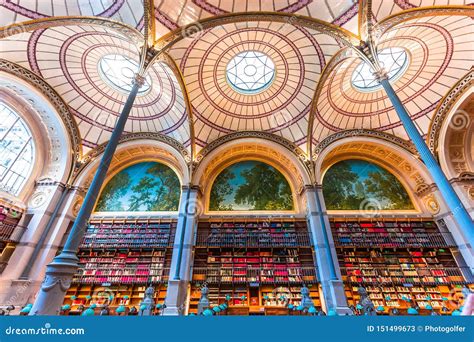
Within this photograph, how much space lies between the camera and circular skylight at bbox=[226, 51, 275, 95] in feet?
33.0

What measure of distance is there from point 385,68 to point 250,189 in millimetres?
8907

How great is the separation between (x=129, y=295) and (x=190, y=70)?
10.1 meters

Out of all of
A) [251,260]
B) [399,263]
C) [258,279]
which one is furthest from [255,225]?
[399,263]

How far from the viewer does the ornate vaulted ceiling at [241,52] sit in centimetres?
705

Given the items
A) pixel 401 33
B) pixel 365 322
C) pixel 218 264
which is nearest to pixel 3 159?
pixel 218 264

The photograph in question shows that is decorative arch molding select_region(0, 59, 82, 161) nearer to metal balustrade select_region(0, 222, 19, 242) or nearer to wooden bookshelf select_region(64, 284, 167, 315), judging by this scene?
metal balustrade select_region(0, 222, 19, 242)

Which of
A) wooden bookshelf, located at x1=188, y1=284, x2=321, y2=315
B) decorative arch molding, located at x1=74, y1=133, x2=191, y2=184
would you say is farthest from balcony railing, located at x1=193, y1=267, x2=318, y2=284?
decorative arch molding, located at x1=74, y1=133, x2=191, y2=184

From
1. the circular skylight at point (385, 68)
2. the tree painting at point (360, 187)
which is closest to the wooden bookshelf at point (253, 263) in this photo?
the tree painting at point (360, 187)

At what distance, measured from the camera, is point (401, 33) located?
27.6 ft

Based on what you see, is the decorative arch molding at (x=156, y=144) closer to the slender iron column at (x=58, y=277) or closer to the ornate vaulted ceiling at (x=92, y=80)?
the ornate vaulted ceiling at (x=92, y=80)

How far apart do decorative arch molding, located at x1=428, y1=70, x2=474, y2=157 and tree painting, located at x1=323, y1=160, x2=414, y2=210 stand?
8.60ft

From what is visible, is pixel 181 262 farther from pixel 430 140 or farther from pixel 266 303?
pixel 430 140

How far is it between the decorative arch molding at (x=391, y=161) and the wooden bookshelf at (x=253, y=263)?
362 cm

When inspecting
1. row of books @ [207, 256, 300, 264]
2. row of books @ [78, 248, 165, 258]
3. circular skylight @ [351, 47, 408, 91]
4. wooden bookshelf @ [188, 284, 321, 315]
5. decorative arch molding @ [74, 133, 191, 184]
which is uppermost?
circular skylight @ [351, 47, 408, 91]
